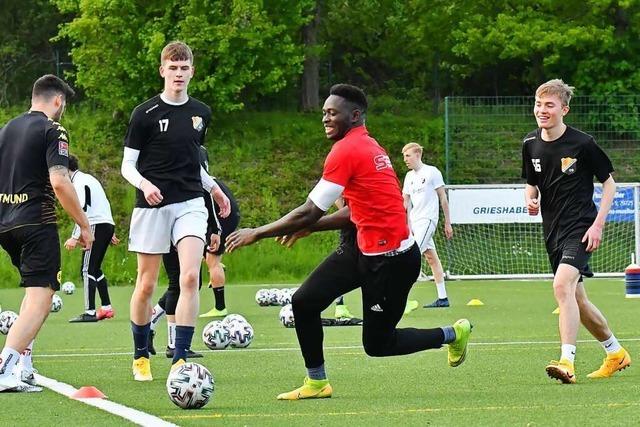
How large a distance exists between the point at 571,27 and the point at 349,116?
31.2 meters

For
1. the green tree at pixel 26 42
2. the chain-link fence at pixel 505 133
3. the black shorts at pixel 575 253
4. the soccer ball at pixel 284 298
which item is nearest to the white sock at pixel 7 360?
the black shorts at pixel 575 253

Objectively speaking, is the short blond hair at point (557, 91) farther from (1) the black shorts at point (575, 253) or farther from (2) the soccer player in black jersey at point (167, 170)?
(2) the soccer player in black jersey at point (167, 170)

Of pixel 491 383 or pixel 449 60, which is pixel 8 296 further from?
pixel 449 60

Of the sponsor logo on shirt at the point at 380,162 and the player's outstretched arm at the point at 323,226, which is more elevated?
the sponsor logo on shirt at the point at 380,162

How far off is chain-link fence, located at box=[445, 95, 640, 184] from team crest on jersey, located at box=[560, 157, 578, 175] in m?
22.5

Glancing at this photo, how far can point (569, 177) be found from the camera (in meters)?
10.1

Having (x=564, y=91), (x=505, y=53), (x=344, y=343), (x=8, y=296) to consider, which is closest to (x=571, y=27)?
(x=505, y=53)

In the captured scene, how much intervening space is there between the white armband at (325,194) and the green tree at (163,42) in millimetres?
27794

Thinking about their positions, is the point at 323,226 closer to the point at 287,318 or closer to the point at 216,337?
the point at 216,337

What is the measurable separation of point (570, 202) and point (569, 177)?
6.9 inches

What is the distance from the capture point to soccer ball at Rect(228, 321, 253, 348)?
1295 centimetres

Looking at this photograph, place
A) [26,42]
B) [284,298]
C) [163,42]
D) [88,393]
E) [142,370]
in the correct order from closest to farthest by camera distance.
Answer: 1. [88,393]
2. [142,370]
3. [284,298]
4. [163,42]
5. [26,42]

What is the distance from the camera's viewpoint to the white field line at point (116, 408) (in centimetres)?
762

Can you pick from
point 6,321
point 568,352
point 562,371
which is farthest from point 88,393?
point 6,321
